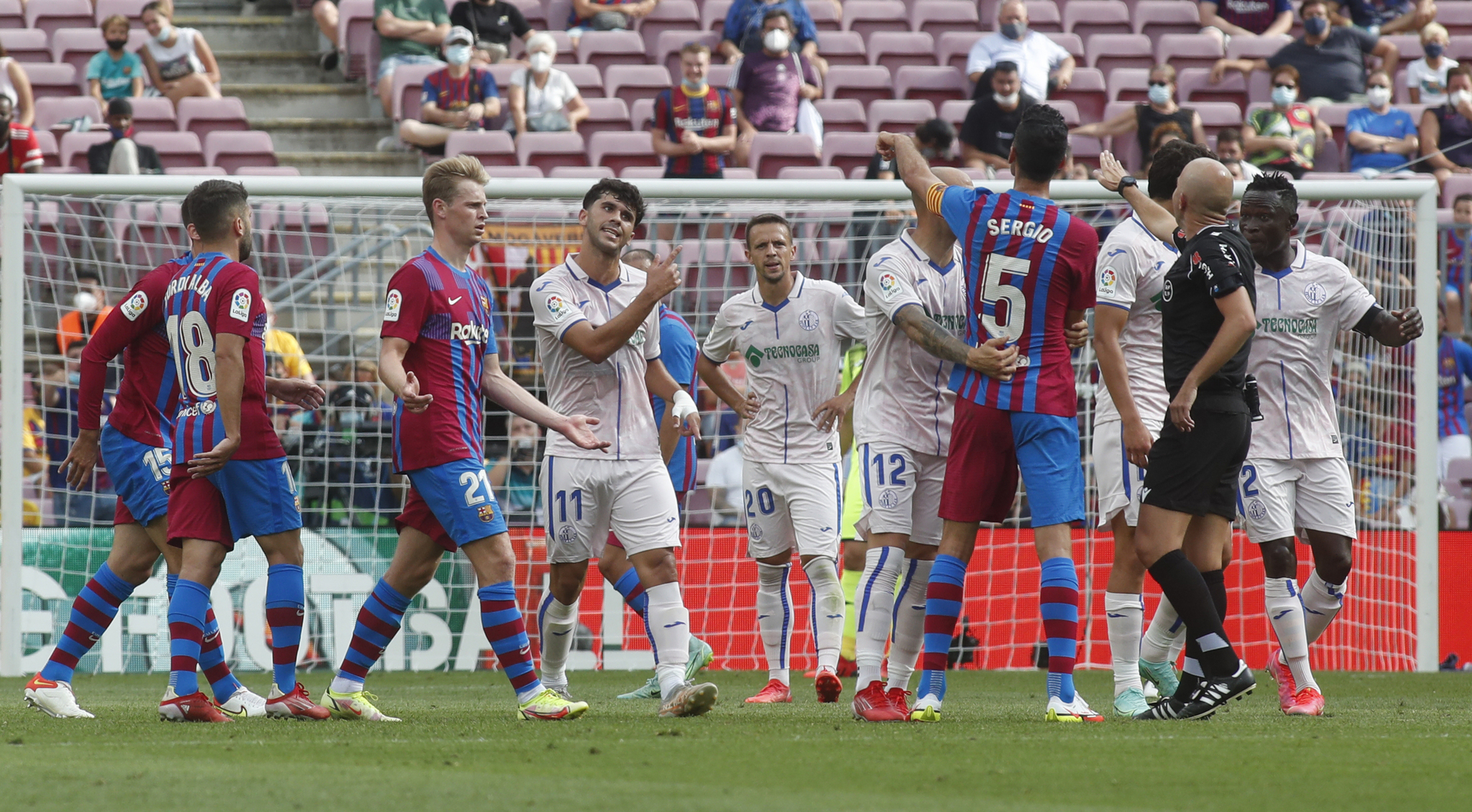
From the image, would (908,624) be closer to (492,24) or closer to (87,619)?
(87,619)

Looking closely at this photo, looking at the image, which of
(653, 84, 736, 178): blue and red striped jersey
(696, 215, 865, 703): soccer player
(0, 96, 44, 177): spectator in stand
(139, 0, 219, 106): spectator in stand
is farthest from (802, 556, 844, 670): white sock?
(139, 0, 219, 106): spectator in stand

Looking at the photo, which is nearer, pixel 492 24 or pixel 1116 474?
pixel 1116 474

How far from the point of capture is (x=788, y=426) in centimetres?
829

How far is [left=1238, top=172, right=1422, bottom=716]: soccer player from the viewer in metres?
7.12

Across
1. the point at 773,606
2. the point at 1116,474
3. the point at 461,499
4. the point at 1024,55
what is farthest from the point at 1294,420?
the point at 1024,55

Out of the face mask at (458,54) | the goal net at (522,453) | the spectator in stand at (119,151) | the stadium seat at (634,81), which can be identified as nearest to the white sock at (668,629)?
the goal net at (522,453)

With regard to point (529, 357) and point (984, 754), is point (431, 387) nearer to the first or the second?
point (984, 754)

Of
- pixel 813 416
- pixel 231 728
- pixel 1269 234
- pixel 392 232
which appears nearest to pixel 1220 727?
pixel 1269 234

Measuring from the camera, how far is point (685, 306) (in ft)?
38.6

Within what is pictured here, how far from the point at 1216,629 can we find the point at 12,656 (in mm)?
7138

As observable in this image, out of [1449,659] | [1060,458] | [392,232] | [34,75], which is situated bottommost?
[1449,659]

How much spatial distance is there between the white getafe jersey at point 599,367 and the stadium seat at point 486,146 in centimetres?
837

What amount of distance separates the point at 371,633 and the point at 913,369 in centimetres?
254

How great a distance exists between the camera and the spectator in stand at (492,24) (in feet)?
54.2
